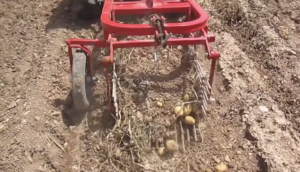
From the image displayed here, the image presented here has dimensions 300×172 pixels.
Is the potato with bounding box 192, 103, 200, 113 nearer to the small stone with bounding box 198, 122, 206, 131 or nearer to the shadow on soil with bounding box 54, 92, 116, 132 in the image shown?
the small stone with bounding box 198, 122, 206, 131

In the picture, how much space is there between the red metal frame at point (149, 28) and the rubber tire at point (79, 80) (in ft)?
0.36

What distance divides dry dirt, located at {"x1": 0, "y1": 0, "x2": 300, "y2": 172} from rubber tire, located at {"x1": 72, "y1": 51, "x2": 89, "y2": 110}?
0.65 feet

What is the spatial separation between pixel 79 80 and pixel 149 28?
784mm

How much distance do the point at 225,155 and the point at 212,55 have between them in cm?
89

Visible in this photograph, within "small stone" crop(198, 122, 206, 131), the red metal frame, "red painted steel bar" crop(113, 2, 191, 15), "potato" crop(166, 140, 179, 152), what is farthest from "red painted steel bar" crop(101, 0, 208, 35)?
"potato" crop(166, 140, 179, 152)

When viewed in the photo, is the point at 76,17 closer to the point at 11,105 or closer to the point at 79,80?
the point at 11,105

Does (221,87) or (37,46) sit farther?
(37,46)

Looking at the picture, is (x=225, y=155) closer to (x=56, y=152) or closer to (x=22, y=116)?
(x=56, y=152)

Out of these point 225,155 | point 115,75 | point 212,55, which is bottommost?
point 225,155

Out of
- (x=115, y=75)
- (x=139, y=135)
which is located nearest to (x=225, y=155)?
(x=139, y=135)

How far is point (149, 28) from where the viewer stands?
3.38 meters

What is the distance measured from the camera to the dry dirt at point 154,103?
334cm

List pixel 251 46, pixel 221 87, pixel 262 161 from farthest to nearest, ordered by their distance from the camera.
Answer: pixel 251 46
pixel 221 87
pixel 262 161

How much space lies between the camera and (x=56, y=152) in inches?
135
